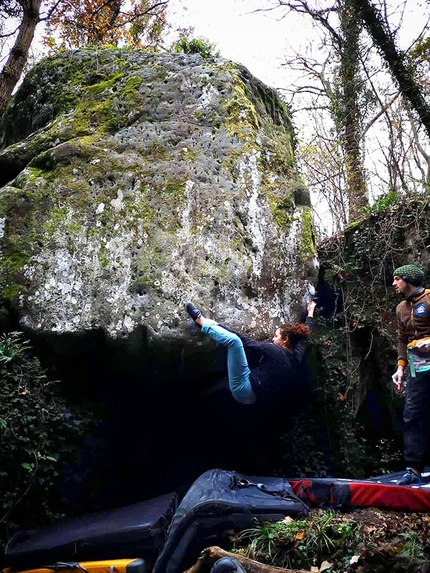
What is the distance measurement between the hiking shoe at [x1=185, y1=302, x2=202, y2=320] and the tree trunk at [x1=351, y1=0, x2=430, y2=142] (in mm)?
5050

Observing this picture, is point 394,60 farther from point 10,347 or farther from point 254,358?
point 10,347

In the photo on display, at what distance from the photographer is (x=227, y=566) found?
3.36 meters

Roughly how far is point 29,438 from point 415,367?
355cm

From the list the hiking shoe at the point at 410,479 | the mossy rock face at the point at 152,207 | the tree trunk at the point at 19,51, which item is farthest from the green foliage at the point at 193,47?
the hiking shoe at the point at 410,479

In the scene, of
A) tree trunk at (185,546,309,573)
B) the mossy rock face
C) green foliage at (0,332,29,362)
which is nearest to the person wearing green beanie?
the mossy rock face

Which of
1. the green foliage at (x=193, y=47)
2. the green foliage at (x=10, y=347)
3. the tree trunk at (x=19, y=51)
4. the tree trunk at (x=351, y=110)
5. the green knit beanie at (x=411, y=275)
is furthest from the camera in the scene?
the tree trunk at (x=351, y=110)

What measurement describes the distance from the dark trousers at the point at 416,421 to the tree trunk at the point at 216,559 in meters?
2.04

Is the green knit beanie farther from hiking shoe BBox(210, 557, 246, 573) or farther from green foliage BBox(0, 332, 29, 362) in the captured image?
green foliage BBox(0, 332, 29, 362)

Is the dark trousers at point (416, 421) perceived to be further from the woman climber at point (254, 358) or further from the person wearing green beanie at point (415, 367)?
the woman climber at point (254, 358)

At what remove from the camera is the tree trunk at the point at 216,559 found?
136 inches

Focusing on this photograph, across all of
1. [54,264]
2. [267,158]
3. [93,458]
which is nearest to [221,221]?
[267,158]

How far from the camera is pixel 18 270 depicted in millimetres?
5176

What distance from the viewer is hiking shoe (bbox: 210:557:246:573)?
11.0 ft

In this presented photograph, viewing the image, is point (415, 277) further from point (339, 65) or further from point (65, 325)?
point (339, 65)
